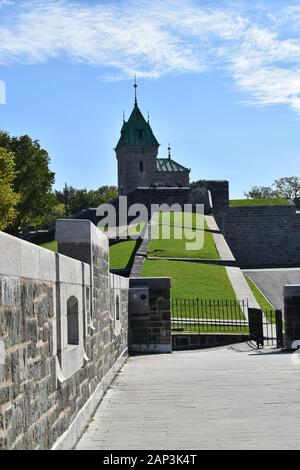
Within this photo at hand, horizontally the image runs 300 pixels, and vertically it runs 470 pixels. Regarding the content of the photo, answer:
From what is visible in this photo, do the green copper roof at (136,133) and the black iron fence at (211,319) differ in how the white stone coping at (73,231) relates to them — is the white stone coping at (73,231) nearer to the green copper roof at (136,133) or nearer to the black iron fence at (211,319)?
the black iron fence at (211,319)

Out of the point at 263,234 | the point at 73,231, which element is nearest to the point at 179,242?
the point at 263,234

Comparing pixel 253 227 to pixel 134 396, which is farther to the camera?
pixel 253 227

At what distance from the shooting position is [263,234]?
61562 millimetres

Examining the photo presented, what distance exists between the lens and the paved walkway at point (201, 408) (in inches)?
296

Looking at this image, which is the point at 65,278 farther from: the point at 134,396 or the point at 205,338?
the point at 205,338

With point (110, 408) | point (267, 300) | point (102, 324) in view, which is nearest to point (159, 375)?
point (102, 324)

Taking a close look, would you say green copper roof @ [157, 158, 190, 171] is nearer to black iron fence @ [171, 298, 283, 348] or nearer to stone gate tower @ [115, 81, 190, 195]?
stone gate tower @ [115, 81, 190, 195]

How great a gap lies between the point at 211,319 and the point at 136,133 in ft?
225

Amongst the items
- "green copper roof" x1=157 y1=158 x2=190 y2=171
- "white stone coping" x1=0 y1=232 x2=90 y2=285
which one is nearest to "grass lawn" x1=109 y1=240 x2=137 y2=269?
"white stone coping" x1=0 y1=232 x2=90 y2=285

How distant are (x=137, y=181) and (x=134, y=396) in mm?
77955

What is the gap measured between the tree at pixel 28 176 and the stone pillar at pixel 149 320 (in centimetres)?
3855

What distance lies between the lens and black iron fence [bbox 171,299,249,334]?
72.1 feet

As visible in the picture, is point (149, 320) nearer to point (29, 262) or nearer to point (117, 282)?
point (117, 282)
